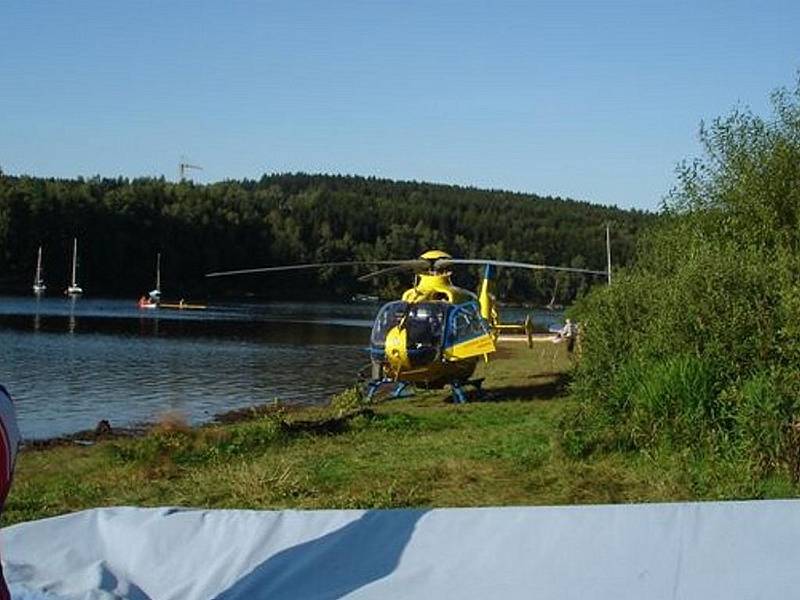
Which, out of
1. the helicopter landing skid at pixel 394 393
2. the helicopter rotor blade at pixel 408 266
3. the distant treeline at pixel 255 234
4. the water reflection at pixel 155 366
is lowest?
the water reflection at pixel 155 366

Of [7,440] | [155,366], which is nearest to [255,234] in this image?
[155,366]

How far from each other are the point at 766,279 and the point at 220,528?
240 inches

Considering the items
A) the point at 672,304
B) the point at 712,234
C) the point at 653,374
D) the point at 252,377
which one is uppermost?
the point at 712,234

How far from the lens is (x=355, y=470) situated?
937cm

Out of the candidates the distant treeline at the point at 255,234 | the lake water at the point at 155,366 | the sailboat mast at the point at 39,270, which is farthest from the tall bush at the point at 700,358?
the sailboat mast at the point at 39,270

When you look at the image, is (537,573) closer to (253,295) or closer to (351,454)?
(351,454)

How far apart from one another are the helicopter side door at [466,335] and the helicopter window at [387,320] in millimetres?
920

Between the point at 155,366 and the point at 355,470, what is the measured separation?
67.4ft

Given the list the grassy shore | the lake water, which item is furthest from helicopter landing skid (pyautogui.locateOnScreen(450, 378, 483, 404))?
the lake water

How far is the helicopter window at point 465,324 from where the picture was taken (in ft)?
55.9

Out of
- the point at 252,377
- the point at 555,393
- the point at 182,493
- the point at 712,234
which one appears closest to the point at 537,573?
the point at 182,493

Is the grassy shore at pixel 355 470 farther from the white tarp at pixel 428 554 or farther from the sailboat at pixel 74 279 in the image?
the sailboat at pixel 74 279

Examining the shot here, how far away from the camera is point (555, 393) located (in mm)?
17844

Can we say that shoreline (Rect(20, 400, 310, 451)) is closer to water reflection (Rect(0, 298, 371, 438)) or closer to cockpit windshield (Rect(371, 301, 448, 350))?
water reflection (Rect(0, 298, 371, 438))
